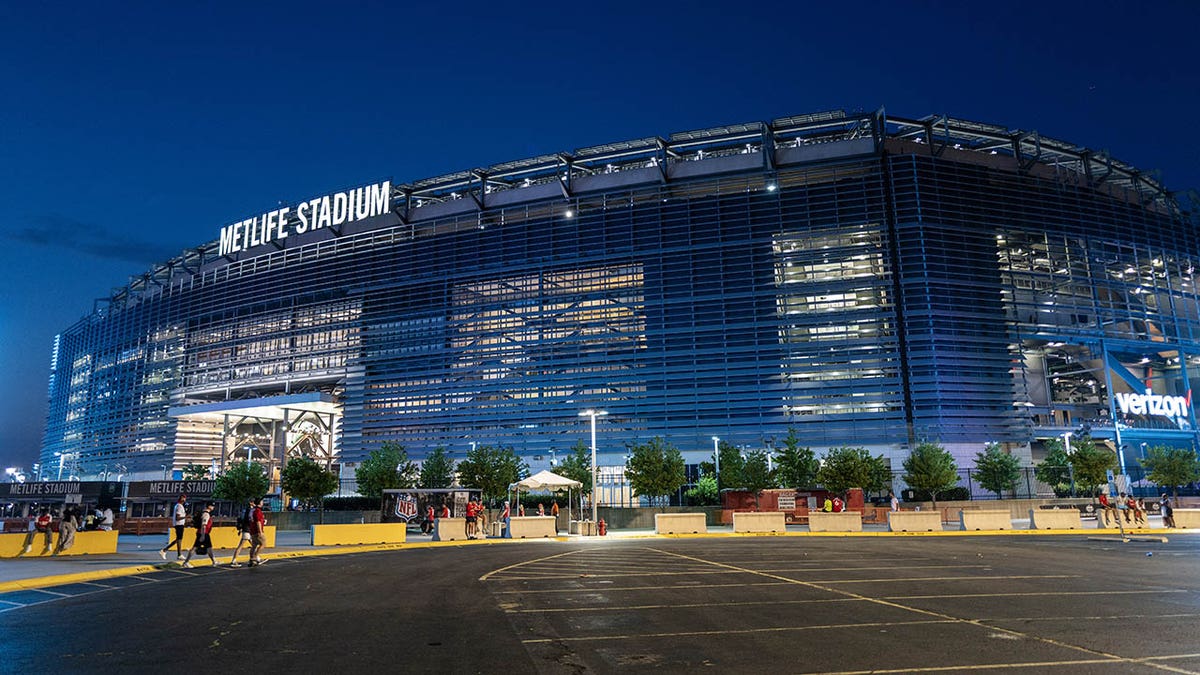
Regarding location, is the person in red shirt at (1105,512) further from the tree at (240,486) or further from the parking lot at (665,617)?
the tree at (240,486)

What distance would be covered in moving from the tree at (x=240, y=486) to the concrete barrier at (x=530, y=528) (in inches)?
1018

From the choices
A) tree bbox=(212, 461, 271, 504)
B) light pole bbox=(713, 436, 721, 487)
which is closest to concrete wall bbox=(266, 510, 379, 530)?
tree bbox=(212, 461, 271, 504)

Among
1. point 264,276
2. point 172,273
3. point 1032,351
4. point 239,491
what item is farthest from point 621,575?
point 172,273

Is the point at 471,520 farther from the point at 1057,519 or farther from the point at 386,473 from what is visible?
the point at 1057,519

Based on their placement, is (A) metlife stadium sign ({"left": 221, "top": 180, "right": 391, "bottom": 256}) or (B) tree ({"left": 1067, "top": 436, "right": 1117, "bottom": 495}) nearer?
(B) tree ({"left": 1067, "top": 436, "right": 1117, "bottom": 495})

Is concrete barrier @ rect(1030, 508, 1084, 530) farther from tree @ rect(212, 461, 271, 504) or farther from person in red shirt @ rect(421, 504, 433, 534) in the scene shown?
tree @ rect(212, 461, 271, 504)

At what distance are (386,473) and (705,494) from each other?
25049mm

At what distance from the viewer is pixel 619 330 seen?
243ft

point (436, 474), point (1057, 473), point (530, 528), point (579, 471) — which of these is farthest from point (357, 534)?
point (1057, 473)

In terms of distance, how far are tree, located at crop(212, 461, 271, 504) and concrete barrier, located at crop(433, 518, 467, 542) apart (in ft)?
83.7

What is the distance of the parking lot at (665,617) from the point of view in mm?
8594

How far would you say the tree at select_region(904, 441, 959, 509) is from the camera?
168 ft

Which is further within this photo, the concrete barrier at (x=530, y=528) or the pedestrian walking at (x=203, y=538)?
the concrete barrier at (x=530, y=528)

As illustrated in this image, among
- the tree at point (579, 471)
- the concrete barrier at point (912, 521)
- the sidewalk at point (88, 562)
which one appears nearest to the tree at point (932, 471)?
the concrete barrier at point (912, 521)
